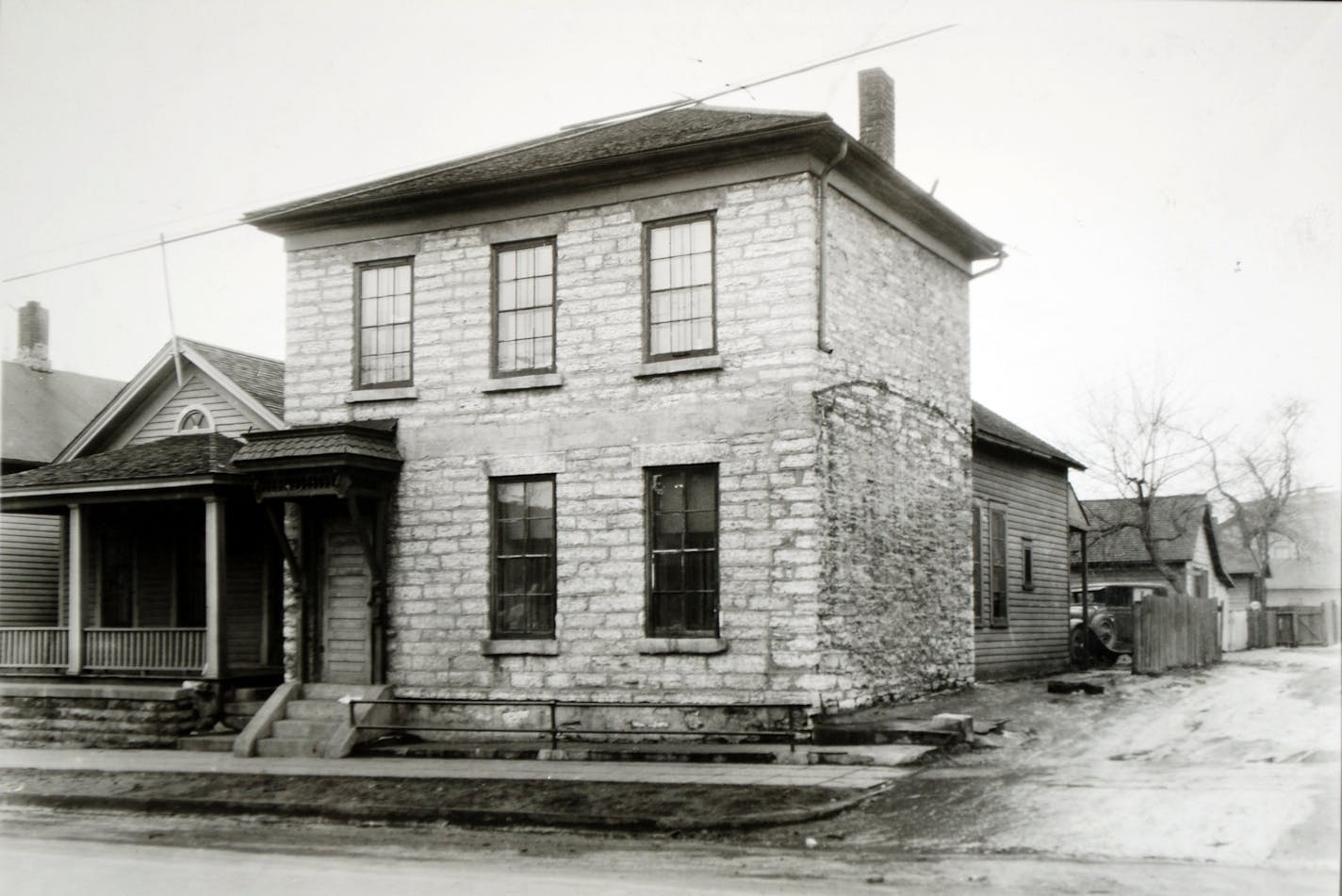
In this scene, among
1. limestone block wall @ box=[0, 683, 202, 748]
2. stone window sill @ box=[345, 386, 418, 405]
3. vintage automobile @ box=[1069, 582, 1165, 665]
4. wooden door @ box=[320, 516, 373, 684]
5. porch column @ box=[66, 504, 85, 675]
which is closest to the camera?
stone window sill @ box=[345, 386, 418, 405]

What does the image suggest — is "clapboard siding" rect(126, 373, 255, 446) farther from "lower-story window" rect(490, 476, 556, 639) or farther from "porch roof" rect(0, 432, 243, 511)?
"lower-story window" rect(490, 476, 556, 639)

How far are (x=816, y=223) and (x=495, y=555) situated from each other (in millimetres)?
5938

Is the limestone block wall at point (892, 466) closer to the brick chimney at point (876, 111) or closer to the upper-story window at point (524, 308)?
the brick chimney at point (876, 111)

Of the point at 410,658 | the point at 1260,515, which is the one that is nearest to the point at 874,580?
the point at 410,658

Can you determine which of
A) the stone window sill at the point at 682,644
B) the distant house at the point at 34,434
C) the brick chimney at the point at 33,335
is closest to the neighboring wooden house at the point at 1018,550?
the stone window sill at the point at 682,644

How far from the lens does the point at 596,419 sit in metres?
16.4

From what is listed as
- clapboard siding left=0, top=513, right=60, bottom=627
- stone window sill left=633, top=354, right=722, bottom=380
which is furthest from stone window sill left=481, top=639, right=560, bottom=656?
clapboard siding left=0, top=513, right=60, bottom=627

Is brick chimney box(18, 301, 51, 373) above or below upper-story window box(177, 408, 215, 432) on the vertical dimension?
above

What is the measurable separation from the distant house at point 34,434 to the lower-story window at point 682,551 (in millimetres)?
13750

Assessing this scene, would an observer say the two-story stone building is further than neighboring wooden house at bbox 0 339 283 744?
No

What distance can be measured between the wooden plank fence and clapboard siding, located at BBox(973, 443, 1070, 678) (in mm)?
1931

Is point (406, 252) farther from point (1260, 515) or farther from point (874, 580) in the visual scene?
point (1260, 515)

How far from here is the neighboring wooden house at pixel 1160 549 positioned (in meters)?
38.1

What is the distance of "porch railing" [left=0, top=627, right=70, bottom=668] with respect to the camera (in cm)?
2136
